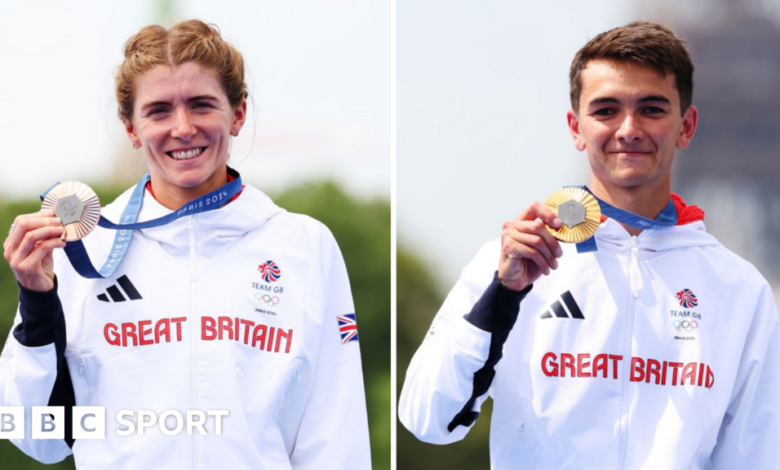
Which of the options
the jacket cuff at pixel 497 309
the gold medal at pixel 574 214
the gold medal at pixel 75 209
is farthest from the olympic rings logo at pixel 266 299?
the gold medal at pixel 574 214

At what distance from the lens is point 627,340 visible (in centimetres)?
306

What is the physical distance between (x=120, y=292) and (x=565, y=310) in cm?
152

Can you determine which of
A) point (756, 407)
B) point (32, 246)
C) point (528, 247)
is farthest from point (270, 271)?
point (756, 407)

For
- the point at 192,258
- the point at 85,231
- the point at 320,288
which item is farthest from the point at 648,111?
the point at 85,231

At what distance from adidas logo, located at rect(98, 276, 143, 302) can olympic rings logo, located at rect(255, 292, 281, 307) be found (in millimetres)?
400

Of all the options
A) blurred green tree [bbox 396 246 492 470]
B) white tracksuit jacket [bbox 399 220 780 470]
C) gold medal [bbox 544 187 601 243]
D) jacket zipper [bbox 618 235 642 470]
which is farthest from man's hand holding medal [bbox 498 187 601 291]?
blurred green tree [bbox 396 246 492 470]

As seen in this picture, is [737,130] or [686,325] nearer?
[686,325]

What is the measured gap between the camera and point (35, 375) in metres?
2.88

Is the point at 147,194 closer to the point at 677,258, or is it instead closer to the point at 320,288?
the point at 320,288

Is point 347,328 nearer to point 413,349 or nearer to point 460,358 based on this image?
point 460,358

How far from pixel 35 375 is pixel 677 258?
2.21 m

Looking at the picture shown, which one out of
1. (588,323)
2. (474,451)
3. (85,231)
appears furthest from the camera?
(474,451)

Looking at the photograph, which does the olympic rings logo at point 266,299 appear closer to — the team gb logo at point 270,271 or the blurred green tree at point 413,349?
the team gb logo at point 270,271

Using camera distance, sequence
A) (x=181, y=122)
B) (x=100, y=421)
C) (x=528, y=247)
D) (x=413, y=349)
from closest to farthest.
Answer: (x=528, y=247) → (x=100, y=421) → (x=181, y=122) → (x=413, y=349)
